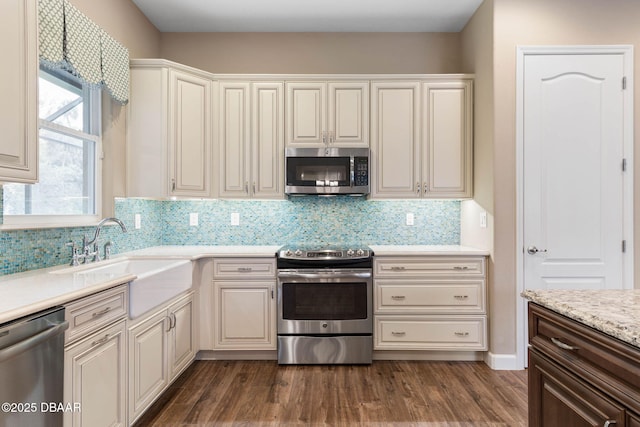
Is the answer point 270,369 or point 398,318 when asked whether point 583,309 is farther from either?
point 270,369

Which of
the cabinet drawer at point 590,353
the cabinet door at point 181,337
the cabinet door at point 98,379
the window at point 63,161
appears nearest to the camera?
the cabinet drawer at point 590,353

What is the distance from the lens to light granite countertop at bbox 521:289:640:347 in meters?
0.94

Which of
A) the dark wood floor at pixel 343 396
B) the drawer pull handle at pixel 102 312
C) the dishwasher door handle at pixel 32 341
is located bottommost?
the dark wood floor at pixel 343 396

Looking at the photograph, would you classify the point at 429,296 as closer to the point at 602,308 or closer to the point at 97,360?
the point at 602,308

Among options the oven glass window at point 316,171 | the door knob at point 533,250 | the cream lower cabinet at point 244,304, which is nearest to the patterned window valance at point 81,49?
the oven glass window at point 316,171

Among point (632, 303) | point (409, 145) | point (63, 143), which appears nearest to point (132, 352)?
point (63, 143)

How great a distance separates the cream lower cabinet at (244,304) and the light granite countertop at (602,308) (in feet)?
6.57

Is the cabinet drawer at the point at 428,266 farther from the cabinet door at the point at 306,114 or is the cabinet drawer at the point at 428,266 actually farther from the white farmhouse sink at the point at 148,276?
the white farmhouse sink at the point at 148,276

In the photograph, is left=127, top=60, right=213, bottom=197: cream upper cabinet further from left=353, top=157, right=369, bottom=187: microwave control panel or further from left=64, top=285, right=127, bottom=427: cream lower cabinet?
left=353, top=157, right=369, bottom=187: microwave control panel

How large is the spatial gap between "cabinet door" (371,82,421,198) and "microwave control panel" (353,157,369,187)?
3.8 inches

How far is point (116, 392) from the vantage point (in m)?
1.74

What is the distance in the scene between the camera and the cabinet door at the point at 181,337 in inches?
93.8

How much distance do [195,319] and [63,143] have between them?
1568mm

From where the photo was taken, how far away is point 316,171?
312 cm
